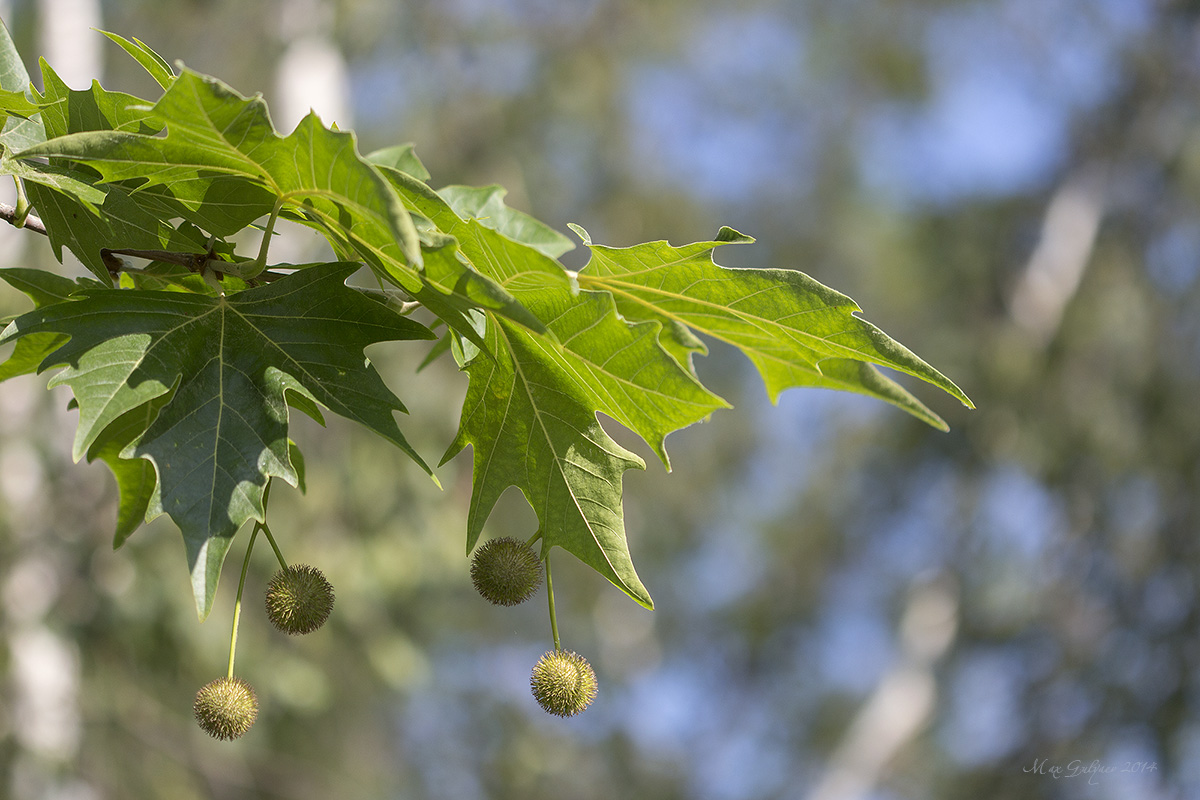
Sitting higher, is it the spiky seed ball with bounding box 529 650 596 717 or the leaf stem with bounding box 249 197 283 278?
the leaf stem with bounding box 249 197 283 278

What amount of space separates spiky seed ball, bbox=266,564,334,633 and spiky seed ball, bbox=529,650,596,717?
0.32 metres

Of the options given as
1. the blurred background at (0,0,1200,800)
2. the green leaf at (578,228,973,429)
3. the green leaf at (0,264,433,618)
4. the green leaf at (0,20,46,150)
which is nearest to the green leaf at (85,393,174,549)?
the green leaf at (0,264,433,618)

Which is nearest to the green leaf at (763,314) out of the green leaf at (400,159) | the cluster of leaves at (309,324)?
the cluster of leaves at (309,324)

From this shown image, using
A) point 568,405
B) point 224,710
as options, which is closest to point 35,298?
point 224,710

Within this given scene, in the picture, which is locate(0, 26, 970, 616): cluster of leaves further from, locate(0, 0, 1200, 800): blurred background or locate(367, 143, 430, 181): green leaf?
locate(0, 0, 1200, 800): blurred background

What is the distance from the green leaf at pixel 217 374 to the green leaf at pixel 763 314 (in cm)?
29

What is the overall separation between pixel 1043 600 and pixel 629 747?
A: 256 inches

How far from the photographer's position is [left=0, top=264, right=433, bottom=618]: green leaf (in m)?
1.07

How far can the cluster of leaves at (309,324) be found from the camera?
1.01m

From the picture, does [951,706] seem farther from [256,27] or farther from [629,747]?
[256,27]

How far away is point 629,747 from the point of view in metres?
13.6

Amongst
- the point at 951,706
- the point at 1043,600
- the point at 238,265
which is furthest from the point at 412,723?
the point at 238,265

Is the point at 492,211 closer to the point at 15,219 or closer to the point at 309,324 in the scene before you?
the point at 309,324

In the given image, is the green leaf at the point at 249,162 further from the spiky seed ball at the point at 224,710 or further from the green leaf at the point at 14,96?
the spiky seed ball at the point at 224,710
